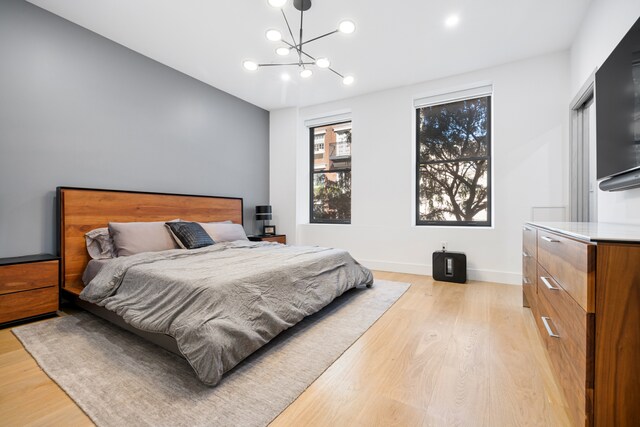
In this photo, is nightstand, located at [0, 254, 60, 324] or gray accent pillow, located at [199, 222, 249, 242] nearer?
nightstand, located at [0, 254, 60, 324]

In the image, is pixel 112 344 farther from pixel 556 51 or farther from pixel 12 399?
pixel 556 51

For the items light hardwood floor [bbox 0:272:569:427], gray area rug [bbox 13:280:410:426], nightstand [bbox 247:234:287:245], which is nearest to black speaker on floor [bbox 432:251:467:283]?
light hardwood floor [bbox 0:272:569:427]

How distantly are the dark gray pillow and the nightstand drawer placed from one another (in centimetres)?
104

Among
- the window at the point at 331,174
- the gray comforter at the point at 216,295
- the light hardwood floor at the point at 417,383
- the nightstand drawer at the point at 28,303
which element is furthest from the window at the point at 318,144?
the nightstand drawer at the point at 28,303

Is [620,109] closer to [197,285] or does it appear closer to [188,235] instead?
[197,285]

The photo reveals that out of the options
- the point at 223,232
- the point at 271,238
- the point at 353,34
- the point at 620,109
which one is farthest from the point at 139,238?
the point at 620,109

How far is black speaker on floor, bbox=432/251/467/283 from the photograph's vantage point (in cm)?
356

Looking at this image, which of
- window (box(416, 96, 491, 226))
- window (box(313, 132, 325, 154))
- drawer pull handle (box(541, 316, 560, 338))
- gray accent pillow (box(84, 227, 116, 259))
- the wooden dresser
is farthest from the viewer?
window (box(313, 132, 325, 154))

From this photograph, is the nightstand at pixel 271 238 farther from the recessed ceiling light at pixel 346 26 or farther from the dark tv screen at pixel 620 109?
the dark tv screen at pixel 620 109

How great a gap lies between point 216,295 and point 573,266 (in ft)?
5.77

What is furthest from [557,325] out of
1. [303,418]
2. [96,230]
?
[96,230]

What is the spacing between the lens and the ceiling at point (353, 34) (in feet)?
8.44

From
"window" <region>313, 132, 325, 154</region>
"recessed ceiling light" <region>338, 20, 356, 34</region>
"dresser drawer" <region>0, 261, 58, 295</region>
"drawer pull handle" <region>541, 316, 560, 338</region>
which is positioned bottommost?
A: "drawer pull handle" <region>541, 316, 560, 338</region>

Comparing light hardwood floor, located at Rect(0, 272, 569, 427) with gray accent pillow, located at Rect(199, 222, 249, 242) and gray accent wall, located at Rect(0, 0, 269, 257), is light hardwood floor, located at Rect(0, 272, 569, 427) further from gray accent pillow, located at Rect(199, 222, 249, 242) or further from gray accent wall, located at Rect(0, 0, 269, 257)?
gray accent pillow, located at Rect(199, 222, 249, 242)
